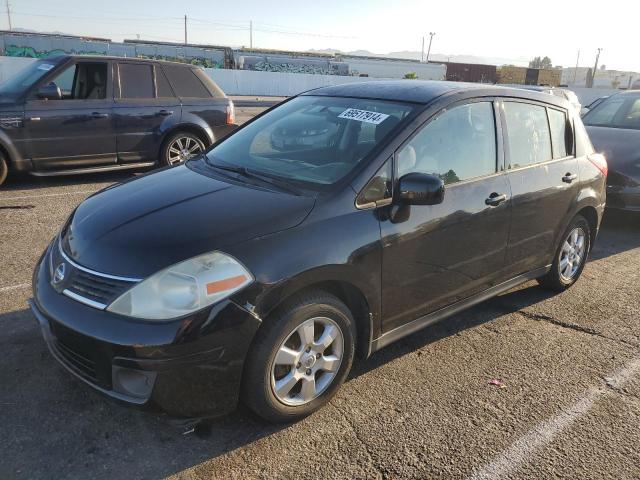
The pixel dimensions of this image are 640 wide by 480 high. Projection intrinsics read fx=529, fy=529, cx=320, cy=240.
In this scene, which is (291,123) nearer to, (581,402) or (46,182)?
(581,402)

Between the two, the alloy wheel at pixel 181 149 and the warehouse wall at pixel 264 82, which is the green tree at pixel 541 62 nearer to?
the warehouse wall at pixel 264 82

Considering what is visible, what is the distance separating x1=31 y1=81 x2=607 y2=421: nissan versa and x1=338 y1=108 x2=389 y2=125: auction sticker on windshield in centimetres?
1

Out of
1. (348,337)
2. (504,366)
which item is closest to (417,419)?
(348,337)

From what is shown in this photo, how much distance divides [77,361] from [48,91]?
232 inches

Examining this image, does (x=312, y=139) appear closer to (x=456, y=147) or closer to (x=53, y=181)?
(x=456, y=147)

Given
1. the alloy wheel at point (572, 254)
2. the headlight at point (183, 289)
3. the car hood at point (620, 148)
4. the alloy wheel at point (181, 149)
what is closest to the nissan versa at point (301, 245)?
the headlight at point (183, 289)

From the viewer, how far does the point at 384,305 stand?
304 centimetres

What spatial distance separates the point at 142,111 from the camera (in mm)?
7941

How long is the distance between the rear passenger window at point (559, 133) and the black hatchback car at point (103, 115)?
561cm

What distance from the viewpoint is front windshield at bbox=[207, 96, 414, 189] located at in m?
3.17

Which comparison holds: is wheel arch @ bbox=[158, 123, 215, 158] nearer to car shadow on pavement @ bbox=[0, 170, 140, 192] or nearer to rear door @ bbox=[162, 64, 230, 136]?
rear door @ bbox=[162, 64, 230, 136]

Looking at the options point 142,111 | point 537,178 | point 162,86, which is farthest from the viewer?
point 162,86

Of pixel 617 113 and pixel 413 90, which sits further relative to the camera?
pixel 617 113

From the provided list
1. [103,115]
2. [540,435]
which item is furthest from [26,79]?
[540,435]
